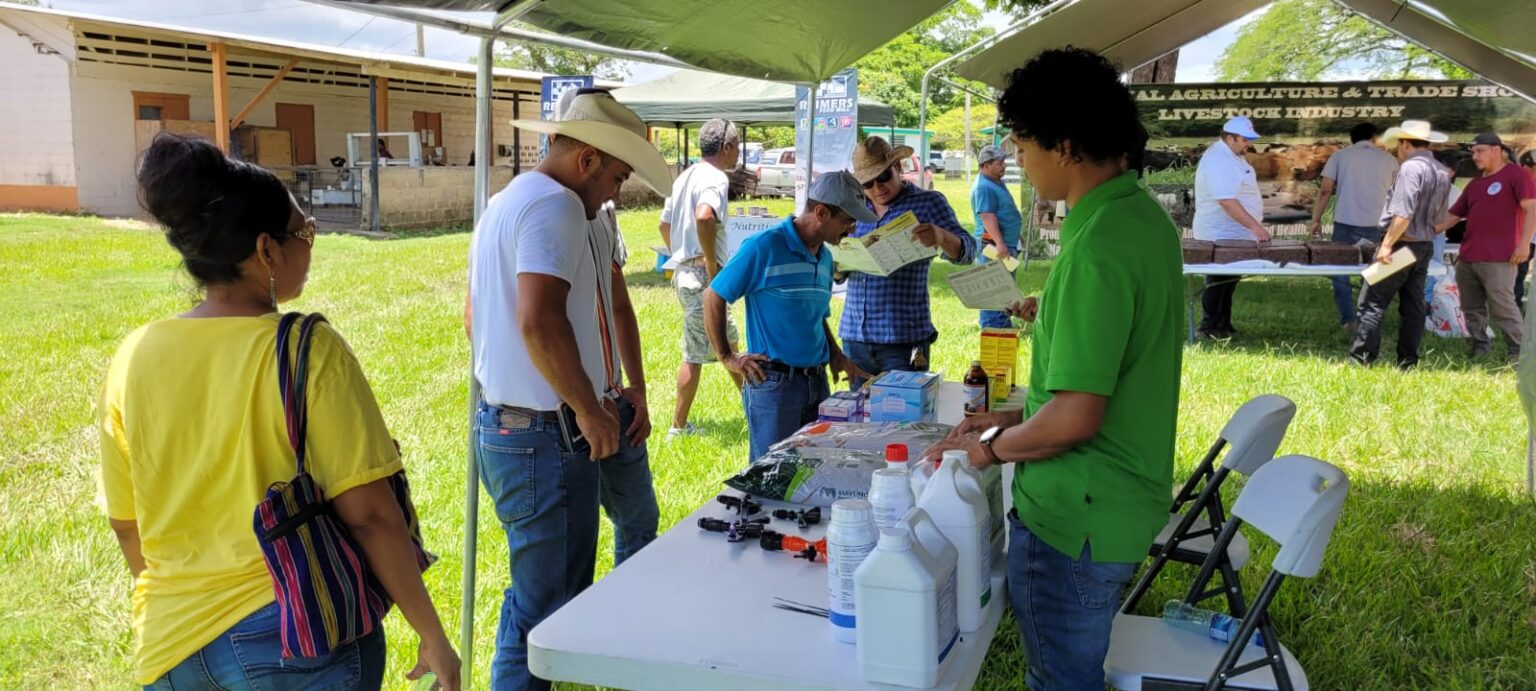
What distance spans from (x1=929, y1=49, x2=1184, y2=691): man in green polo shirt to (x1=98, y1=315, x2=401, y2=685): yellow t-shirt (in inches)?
45.3

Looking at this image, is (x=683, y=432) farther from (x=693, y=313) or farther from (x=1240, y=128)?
(x=1240, y=128)

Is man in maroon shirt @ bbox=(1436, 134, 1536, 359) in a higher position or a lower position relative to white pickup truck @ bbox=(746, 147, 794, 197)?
lower

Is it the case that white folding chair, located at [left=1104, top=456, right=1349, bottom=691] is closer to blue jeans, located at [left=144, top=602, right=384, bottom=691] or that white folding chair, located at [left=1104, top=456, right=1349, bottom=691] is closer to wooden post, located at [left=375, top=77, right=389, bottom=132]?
blue jeans, located at [left=144, top=602, right=384, bottom=691]

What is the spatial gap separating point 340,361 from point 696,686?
0.76m

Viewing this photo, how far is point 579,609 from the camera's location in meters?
1.93

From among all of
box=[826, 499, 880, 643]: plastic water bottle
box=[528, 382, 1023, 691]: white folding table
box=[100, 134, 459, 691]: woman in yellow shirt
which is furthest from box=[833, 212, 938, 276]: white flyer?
box=[100, 134, 459, 691]: woman in yellow shirt

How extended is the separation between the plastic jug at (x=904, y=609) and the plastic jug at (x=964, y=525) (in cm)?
12

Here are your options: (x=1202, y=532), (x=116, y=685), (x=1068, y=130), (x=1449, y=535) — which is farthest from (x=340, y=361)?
(x=1449, y=535)

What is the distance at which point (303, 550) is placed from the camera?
62.3 inches

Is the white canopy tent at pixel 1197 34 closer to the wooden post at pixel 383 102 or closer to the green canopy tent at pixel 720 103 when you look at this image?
the green canopy tent at pixel 720 103

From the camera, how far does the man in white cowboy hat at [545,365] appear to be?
2.46 meters


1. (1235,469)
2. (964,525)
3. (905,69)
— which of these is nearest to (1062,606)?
(964,525)

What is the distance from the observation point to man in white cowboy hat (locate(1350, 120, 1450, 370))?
24.8 feet

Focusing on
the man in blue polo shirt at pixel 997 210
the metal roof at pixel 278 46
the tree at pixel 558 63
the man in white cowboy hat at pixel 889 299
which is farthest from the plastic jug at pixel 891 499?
the tree at pixel 558 63
